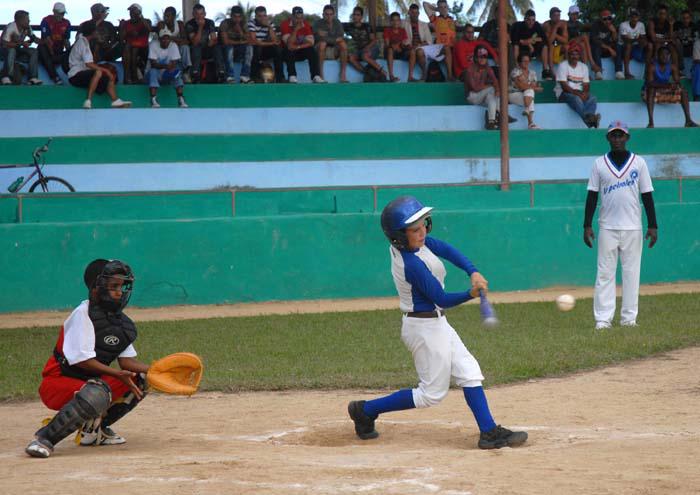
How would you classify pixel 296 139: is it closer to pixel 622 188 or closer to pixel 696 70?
pixel 622 188

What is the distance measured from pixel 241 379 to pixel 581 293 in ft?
25.4

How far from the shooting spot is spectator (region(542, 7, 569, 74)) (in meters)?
21.7

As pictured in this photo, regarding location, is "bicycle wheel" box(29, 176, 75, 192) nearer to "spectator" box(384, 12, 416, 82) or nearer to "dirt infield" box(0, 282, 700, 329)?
"dirt infield" box(0, 282, 700, 329)

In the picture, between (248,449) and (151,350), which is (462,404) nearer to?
(248,449)

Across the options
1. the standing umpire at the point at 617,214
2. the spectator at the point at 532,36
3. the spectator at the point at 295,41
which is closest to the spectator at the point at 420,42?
the spectator at the point at 532,36

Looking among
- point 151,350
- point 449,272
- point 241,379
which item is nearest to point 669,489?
point 241,379

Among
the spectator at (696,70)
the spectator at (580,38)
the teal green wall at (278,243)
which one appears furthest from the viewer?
the spectator at (580,38)

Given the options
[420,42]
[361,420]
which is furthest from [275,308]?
[420,42]

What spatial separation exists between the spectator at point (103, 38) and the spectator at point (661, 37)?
10.6 m

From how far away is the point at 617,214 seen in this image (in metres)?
11.4

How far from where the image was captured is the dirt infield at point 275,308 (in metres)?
13.8

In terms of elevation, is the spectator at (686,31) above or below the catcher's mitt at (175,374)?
above

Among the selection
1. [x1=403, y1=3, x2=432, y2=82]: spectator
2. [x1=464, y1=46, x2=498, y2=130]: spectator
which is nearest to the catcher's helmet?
[x1=464, y1=46, x2=498, y2=130]: spectator

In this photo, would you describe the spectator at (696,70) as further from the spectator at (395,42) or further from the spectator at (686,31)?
the spectator at (395,42)
